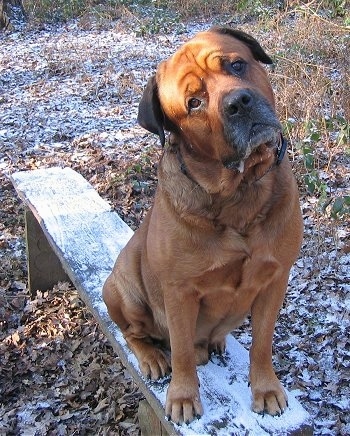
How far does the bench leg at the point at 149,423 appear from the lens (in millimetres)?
2869

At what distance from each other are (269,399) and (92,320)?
1.97 metres

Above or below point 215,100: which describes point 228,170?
below

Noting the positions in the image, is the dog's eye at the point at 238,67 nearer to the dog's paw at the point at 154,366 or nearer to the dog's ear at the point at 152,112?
the dog's ear at the point at 152,112

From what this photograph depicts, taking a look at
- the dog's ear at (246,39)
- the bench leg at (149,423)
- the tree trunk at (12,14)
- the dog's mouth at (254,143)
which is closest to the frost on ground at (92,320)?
the bench leg at (149,423)

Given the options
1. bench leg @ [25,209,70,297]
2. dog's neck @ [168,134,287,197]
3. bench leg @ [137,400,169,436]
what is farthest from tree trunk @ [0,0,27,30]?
dog's neck @ [168,134,287,197]

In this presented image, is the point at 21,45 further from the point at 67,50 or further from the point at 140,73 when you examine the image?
the point at 140,73

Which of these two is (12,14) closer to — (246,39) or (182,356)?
(246,39)

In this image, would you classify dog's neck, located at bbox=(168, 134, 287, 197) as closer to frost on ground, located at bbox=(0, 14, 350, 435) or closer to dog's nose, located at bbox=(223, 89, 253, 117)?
dog's nose, located at bbox=(223, 89, 253, 117)

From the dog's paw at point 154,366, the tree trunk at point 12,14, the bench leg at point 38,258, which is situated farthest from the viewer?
the tree trunk at point 12,14

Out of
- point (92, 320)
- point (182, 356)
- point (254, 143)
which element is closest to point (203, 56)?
point (254, 143)

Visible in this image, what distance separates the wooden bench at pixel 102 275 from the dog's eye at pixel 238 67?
4.47 ft

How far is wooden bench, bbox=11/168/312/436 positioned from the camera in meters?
2.47

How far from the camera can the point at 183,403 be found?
253 centimetres

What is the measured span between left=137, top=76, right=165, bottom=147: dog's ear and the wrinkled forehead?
0.06 metres
